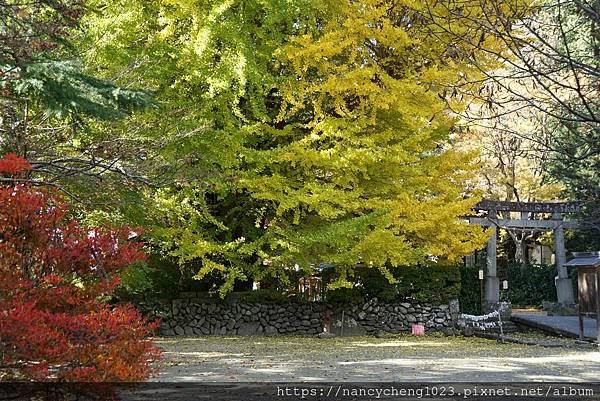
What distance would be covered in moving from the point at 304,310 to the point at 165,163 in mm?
7167

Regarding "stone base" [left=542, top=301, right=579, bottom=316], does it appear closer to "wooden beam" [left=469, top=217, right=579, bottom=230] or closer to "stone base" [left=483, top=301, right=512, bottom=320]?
"wooden beam" [left=469, top=217, right=579, bottom=230]

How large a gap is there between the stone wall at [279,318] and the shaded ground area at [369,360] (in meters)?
1.05

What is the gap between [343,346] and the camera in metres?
13.6

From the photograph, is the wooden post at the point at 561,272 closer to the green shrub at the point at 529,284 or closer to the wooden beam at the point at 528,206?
the wooden beam at the point at 528,206

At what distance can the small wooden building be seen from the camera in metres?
13.4

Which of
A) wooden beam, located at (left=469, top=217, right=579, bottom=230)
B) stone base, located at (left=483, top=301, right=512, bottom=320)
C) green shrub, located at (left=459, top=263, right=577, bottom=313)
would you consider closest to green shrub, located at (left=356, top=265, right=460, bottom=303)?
stone base, located at (left=483, top=301, right=512, bottom=320)

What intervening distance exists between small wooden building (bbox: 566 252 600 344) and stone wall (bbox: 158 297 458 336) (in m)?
3.80

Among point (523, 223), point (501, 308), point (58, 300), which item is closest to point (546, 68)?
point (58, 300)

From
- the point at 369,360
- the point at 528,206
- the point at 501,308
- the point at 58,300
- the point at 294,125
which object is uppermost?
the point at 294,125

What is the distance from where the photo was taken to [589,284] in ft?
45.6

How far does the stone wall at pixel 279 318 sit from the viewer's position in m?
16.5

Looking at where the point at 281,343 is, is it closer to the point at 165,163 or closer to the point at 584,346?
the point at 165,163

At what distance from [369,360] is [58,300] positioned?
6.83 m

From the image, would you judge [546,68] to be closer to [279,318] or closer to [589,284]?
[589,284]
